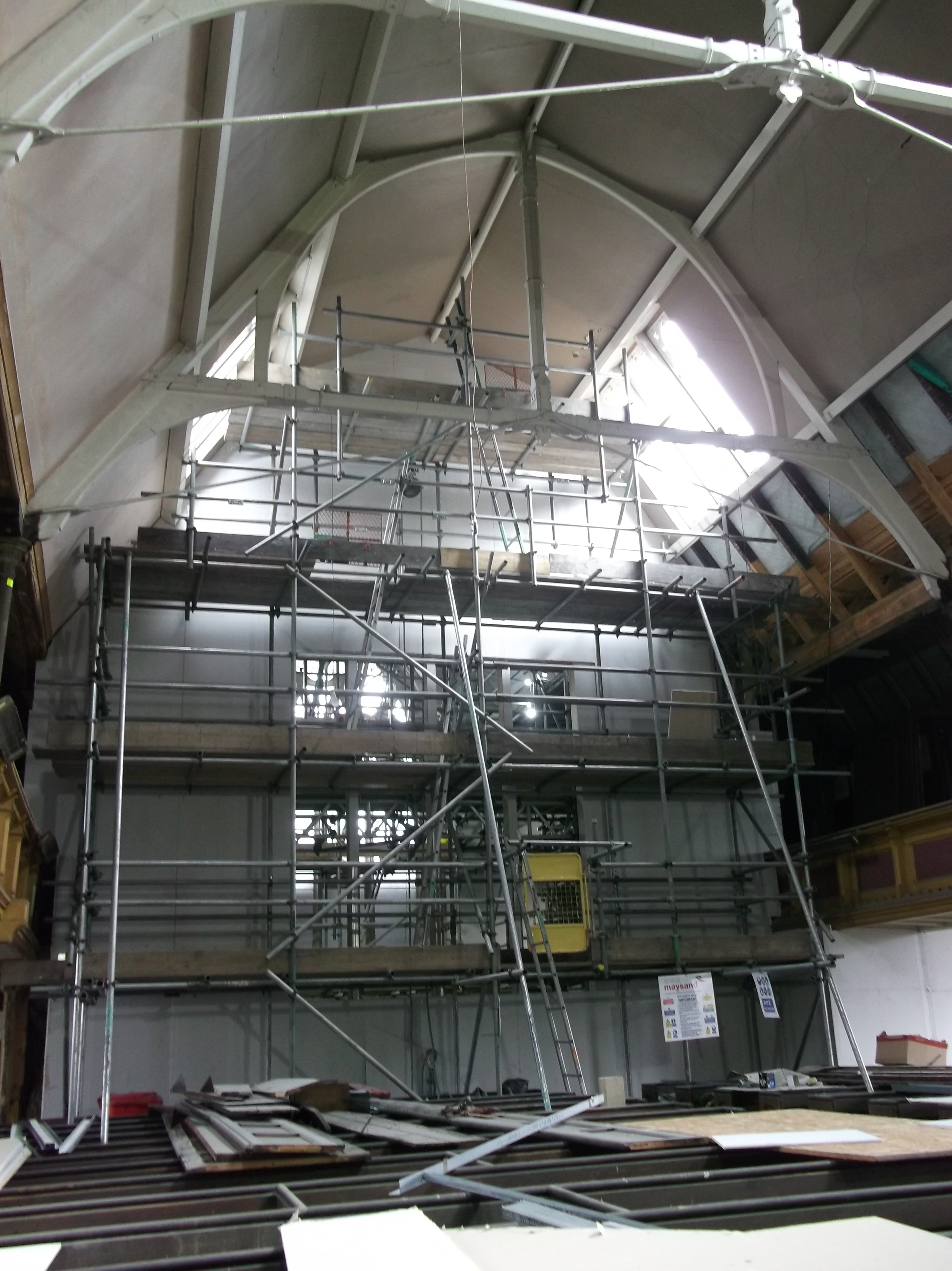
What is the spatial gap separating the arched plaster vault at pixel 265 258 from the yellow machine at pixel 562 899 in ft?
14.9

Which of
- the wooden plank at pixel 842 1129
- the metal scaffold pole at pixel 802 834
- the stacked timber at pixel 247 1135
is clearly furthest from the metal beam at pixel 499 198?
the wooden plank at pixel 842 1129

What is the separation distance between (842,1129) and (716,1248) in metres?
2.34

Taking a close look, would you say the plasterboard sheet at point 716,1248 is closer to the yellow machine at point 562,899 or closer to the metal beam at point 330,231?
the metal beam at point 330,231

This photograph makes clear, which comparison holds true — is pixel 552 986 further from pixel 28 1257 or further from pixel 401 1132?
pixel 28 1257

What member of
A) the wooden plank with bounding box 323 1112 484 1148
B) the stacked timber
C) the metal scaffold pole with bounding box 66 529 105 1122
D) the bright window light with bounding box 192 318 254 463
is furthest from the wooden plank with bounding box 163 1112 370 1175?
the bright window light with bounding box 192 318 254 463

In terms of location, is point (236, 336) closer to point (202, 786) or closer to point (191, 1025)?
point (202, 786)

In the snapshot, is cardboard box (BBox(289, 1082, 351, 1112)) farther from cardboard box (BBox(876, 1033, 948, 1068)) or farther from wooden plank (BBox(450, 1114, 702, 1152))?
cardboard box (BBox(876, 1033, 948, 1068))

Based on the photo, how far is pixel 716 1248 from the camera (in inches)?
89.5

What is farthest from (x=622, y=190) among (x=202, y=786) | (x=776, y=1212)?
(x=776, y=1212)

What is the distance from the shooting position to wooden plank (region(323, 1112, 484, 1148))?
4586 mm

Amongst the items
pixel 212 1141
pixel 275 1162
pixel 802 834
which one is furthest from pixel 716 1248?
pixel 802 834

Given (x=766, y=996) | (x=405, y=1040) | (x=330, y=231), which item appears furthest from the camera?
(x=405, y=1040)

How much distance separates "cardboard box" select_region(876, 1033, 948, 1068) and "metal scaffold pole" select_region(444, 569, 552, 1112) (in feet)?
10.1

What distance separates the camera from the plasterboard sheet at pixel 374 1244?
7.38 feet
